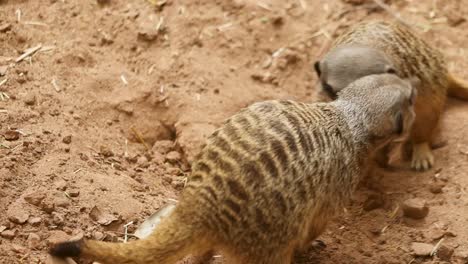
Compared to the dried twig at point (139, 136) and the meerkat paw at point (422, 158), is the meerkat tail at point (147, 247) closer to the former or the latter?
the dried twig at point (139, 136)

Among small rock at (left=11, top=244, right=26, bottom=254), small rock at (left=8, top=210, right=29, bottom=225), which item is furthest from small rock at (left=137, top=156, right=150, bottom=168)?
small rock at (left=11, top=244, right=26, bottom=254)

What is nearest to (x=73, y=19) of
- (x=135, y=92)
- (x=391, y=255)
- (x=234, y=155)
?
(x=135, y=92)

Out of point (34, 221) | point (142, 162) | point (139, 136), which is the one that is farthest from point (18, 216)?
point (139, 136)

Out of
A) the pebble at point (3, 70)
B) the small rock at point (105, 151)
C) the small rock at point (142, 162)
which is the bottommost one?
the small rock at point (142, 162)

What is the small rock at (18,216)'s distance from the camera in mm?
2619

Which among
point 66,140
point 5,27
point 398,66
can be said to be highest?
point 5,27

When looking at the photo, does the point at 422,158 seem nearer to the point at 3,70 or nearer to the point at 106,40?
the point at 106,40

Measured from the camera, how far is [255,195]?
7.88 feet

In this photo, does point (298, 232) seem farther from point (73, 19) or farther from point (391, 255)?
point (73, 19)

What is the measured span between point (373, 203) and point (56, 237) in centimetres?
140

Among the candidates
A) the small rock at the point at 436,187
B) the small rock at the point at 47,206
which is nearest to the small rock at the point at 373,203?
the small rock at the point at 436,187

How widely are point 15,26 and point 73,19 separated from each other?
1.00 feet

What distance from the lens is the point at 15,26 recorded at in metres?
3.64

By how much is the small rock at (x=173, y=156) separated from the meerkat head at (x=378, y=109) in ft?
2.62
